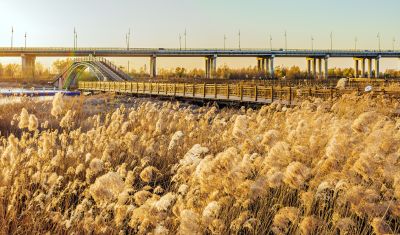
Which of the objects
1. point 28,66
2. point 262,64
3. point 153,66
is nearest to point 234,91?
point 153,66

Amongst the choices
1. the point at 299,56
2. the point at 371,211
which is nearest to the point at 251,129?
the point at 371,211

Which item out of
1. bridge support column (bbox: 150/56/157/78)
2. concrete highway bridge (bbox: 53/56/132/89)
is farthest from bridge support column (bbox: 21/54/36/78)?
bridge support column (bbox: 150/56/157/78)

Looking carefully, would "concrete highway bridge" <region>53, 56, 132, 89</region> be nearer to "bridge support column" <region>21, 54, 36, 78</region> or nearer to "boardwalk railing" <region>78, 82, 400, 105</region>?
"bridge support column" <region>21, 54, 36, 78</region>

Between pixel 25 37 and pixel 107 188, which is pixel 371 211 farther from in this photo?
pixel 25 37

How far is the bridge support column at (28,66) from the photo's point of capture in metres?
110

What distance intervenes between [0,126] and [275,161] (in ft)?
37.6

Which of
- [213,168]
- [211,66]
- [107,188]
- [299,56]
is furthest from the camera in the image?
[299,56]

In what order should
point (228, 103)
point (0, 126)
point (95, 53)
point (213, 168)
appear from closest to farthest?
point (213, 168)
point (0, 126)
point (228, 103)
point (95, 53)

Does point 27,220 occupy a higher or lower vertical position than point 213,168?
lower

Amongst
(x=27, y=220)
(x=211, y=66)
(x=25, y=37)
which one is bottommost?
(x=27, y=220)

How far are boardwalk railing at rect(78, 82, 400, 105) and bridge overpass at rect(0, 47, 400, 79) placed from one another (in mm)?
67236

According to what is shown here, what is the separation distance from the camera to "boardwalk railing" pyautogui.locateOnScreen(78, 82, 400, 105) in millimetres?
23209

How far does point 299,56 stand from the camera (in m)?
131

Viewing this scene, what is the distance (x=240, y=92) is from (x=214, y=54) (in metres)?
90.8
